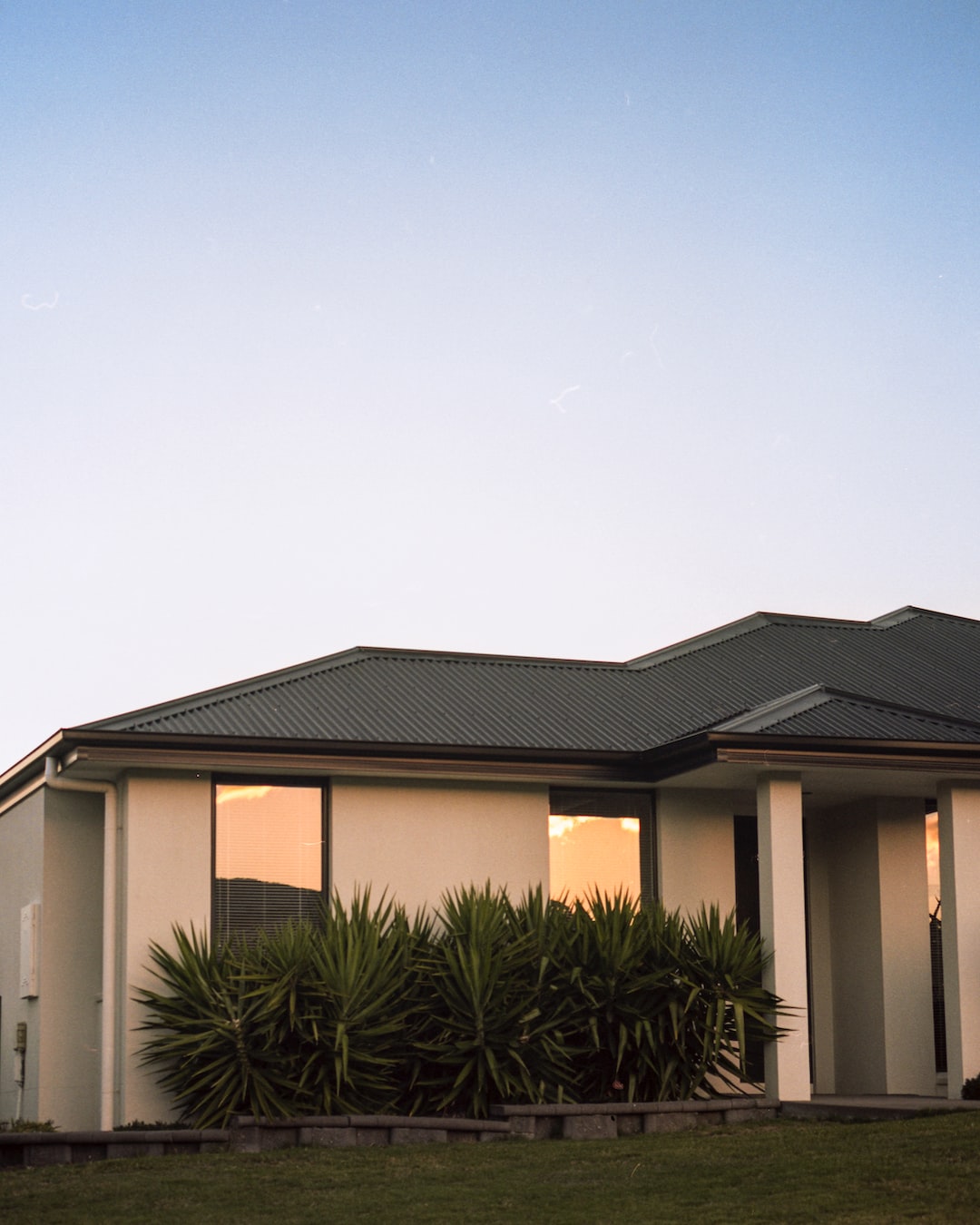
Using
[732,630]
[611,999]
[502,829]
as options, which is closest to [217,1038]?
[611,999]

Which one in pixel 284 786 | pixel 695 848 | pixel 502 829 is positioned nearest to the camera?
A: pixel 284 786

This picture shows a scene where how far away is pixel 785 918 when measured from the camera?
16000 millimetres

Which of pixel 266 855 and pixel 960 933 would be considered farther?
pixel 266 855

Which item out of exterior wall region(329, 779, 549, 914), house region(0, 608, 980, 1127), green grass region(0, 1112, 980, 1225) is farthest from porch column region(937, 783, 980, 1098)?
exterior wall region(329, 779, 549, 914)

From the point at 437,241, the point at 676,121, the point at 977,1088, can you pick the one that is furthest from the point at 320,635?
the point at 977,1088

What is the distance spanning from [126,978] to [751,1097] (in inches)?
235

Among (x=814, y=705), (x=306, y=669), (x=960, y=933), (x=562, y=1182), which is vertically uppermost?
(x=306, y=669)

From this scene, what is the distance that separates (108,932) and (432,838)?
3369 millimetres

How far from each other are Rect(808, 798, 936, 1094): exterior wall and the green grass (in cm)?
449

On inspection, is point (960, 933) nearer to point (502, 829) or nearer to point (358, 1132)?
point (502, 829)

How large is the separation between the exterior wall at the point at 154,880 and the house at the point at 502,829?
22mm

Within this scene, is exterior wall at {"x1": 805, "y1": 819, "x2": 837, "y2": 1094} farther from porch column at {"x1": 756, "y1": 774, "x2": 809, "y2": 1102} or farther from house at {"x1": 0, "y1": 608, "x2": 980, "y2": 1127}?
porch column at {"x1": 756, "y1": 774, "x2": 809, "y2": 1102}

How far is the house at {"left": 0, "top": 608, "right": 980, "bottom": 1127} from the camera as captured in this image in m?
16.0

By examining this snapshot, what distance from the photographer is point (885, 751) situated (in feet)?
52.7
